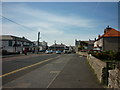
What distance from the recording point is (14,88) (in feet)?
19.2

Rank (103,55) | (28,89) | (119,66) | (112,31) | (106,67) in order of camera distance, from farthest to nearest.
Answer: (112,31), (103,55), (106,67), (28,89), (119,66)

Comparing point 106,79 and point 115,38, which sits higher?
point 115,38

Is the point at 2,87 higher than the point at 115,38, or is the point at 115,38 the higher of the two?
the point at 115,38

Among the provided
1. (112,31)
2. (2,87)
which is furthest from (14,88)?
(112,31)

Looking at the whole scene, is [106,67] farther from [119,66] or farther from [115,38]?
[115,38]

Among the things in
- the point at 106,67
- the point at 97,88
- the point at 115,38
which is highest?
the point at 115,38

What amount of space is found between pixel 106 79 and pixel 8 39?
2383 inches

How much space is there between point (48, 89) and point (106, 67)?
9.32ft

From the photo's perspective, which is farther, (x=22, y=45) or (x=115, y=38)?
(x=22, y=45)

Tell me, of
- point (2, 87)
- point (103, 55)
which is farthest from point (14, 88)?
point (103, 55)

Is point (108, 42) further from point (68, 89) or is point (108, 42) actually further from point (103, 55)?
point (68, 89)

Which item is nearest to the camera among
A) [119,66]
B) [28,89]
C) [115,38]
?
[119,66]

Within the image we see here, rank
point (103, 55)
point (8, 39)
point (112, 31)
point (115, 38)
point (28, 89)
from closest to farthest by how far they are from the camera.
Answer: point (28, 89)
point (103, 55)
point (115, 38)
point (112, 31)
point (8, 39)

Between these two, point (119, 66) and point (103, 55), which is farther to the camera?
point (103, 55)
